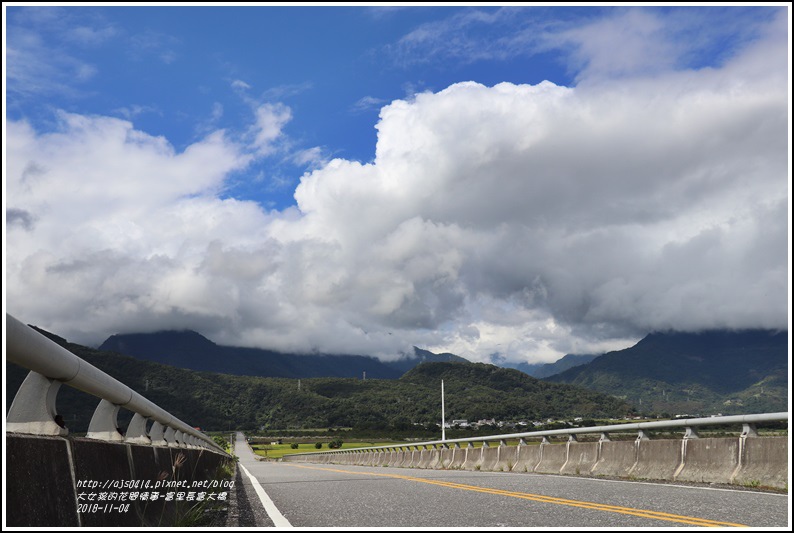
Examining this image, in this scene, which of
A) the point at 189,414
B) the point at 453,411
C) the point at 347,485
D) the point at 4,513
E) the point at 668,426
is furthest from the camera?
the point at 453,411

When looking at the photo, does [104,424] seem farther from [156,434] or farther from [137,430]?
[156,434]

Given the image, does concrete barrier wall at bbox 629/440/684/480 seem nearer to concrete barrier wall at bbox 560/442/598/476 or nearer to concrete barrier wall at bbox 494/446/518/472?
concrete barrier wall at bbox 560/442/598/476

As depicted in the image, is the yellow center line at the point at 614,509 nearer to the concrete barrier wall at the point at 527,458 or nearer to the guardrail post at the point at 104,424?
the guardrail post at the point at 104,424

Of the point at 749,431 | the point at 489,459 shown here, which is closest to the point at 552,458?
the point at 489,459

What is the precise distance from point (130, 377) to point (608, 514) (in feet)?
665

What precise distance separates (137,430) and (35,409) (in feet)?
11.8

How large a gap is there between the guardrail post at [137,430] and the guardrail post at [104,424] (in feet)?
4.80

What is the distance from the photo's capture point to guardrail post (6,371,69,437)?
178 inches

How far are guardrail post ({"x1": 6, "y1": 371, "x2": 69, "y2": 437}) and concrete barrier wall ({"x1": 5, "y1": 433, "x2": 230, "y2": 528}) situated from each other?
16 cm

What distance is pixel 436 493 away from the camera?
12289 millimetres

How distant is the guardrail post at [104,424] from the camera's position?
6262 millimetres

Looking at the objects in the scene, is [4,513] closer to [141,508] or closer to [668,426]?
[141,508]

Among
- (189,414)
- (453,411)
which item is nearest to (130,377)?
(189,414)

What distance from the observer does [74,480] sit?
4.65 m
